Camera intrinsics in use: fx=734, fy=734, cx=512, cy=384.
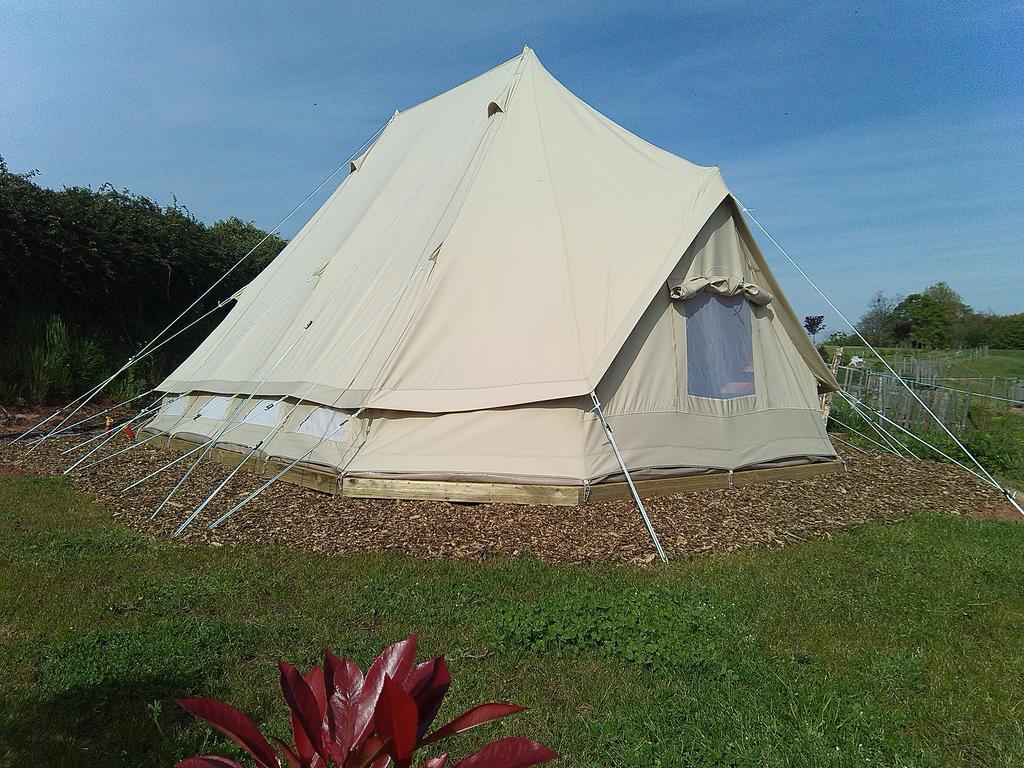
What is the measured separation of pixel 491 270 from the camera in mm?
6988

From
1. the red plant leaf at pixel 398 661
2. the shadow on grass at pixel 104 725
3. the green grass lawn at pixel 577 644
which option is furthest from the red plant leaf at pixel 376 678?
the shadow on grass at pixel 104 725

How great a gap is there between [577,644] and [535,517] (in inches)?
92.4

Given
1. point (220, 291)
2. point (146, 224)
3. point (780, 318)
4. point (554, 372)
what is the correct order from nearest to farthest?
point (554, 372) → point (780, 318) → point (146, 224) → point (220, 291)

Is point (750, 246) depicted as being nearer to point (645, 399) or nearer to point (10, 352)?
point (645, 399)

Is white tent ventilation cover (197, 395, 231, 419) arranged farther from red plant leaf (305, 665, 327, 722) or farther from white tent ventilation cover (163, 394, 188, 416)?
red plant leaf (305, 665, 327, 722)

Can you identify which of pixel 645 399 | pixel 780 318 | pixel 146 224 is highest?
pixel 146 224

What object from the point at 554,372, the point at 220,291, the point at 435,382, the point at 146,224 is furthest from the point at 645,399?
the point at 220,291

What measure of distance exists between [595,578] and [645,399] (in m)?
A: 2.49

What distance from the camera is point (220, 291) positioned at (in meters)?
16.2

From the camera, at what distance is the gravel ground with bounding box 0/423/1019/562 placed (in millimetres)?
5305

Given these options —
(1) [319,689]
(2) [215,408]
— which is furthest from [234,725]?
(2) [215,408]

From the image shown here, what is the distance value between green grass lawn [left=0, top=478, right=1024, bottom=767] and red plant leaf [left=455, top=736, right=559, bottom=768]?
161 centimetres

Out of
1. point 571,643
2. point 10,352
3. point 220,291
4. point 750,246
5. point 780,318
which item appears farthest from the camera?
point 220,291

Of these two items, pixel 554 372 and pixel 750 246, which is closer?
pixel 554 372
